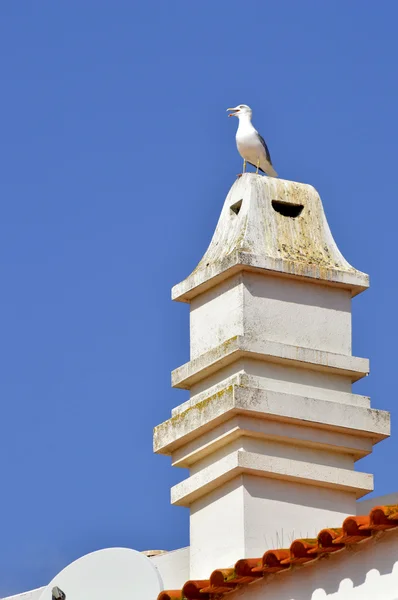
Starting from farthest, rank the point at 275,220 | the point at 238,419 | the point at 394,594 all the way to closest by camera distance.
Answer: the point at 275,220
the point at 238,419
the point at 394,594

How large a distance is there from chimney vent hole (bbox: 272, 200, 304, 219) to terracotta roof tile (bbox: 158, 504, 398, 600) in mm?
3621

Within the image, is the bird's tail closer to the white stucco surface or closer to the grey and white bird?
the grey and white bird

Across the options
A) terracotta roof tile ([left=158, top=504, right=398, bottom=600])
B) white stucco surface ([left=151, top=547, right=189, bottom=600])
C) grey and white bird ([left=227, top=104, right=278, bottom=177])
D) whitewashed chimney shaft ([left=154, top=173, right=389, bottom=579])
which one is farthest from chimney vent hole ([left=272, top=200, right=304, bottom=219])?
terracotta roof tile ([left=158, top=504, right=398, bottom=600])

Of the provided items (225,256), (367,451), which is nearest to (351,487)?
(367,451)

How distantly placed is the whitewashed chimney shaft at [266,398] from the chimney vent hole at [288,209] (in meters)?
0.10

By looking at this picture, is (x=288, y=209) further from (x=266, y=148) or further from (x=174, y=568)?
(x=174, y=568)

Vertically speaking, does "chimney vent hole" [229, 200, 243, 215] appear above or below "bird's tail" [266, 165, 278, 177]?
A: below

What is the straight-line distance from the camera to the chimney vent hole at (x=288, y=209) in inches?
605

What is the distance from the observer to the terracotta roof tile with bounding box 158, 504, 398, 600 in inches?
452

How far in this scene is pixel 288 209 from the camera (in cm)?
1541

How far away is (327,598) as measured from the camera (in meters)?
11.9

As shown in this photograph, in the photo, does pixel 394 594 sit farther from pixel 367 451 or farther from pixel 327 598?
pixel 367 451

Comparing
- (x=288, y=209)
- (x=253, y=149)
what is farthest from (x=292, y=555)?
(x=253, y=149)

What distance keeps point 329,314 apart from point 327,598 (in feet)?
11.3
